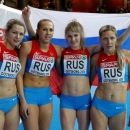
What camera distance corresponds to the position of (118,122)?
8.82 feet

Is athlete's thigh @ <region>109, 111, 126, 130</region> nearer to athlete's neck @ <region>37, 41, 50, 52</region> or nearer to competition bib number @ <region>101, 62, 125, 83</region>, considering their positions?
competition bib number @ <region>101, 62, 125, 83</region>

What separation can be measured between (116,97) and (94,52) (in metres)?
0.56

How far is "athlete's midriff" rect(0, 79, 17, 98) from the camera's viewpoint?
2.57 m

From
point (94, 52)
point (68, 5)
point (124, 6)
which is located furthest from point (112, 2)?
point (94, 52)

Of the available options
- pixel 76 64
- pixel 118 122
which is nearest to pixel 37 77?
pixel 76 64

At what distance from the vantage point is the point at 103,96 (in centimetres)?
272

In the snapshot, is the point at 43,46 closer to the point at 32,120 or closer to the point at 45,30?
the point at 45,30

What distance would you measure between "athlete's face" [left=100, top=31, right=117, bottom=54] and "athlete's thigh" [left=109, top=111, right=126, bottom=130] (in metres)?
0.69

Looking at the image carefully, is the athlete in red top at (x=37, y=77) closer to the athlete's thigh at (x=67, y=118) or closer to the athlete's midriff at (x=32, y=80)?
the athlete's midriff at (x=32, y=80)

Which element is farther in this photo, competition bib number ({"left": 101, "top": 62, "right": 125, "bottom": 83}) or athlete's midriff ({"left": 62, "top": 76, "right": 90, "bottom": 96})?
athlete's midriff ({"left": 62, "top": 76, "right": 90, "bottom": 96})

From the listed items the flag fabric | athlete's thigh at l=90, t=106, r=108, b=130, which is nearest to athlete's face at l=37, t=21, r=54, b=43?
athlete's thigh at l=90, t=106, r=108, b=130

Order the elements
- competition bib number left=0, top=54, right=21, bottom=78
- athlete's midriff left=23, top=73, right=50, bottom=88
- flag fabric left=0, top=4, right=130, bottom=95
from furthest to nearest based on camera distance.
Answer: flag fabric left=0, top=4, right=130, bottom=95, athlete's midriff left=23, top=73, right=50, bottom=88, competition bib number left=0, top=54, right=21, bottom=78

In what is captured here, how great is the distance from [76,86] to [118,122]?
0.58 m

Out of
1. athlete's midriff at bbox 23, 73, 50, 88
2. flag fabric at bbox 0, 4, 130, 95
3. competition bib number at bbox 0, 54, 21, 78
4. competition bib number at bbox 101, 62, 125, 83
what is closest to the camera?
competition bib number at bbox 0, 54, 21, 78
